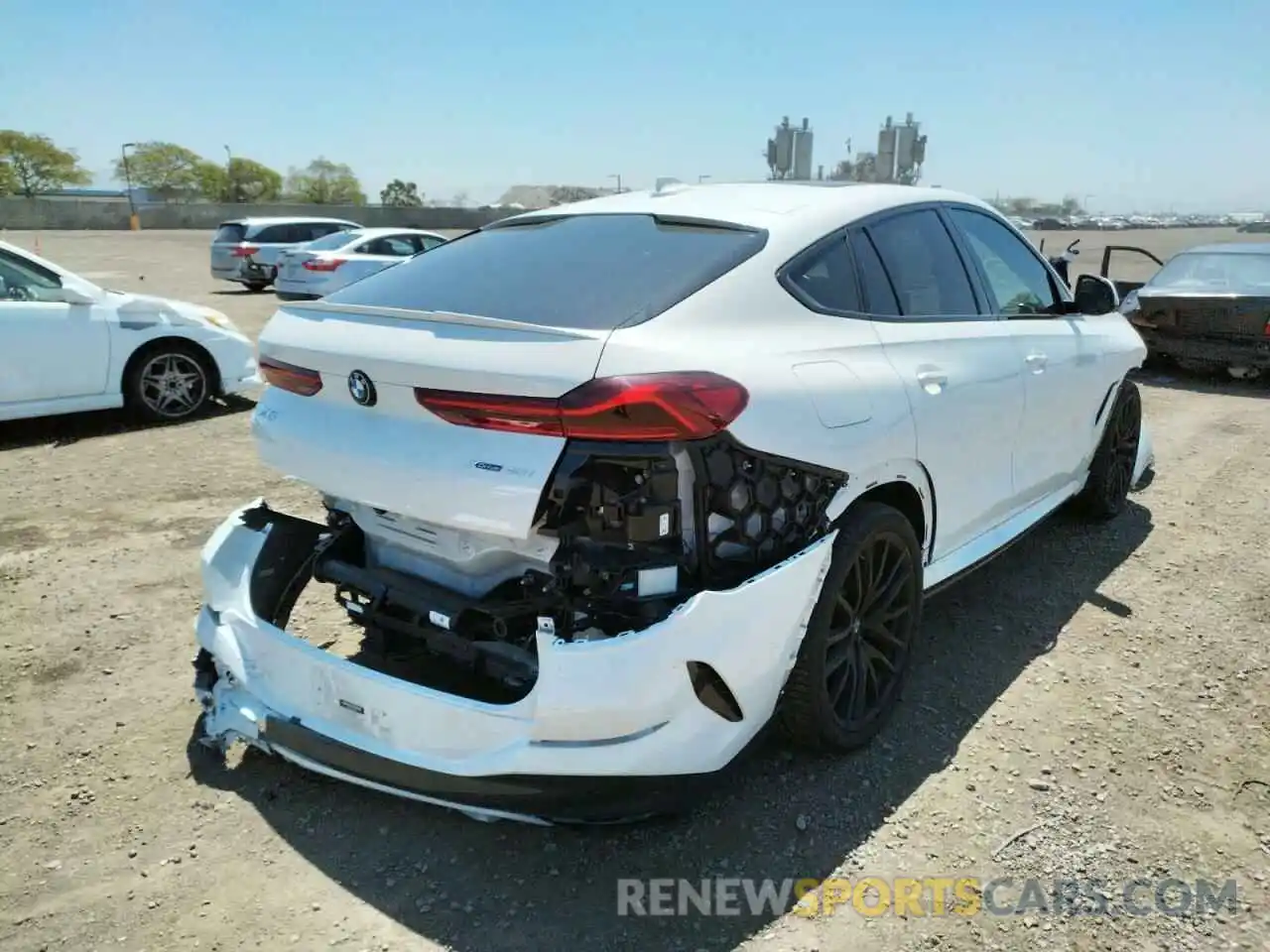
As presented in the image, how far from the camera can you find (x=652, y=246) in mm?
2809

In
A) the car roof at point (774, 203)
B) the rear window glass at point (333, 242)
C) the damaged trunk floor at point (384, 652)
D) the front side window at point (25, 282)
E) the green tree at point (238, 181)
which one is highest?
the green tree at point (238, 181)

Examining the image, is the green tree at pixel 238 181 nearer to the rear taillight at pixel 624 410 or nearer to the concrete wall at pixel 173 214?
the concrete wall at pixel 173 214

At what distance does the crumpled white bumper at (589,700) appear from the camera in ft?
7.09

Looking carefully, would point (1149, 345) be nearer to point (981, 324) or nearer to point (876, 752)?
point (981, 324)

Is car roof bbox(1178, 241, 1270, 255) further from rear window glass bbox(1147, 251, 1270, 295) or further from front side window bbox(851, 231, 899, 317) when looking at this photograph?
front side window bbox(851, 231, 899, 317)

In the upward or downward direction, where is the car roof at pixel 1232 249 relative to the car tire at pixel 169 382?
upward

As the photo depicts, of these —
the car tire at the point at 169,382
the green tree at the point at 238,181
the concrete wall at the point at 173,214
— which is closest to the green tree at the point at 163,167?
the green tree at the point at 238,181

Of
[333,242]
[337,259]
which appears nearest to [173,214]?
[333,242]

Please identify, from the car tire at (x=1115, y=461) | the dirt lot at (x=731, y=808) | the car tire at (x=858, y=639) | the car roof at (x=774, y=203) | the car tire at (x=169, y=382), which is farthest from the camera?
the car tire at (x=169, y=382)

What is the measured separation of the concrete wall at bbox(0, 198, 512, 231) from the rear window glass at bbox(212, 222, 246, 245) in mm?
26333

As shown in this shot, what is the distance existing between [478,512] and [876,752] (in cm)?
162

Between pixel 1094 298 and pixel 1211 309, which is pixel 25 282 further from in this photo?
pixel 1211 309

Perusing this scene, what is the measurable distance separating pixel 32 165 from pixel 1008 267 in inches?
4327

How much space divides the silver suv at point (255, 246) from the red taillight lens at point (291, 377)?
16.7 meters
